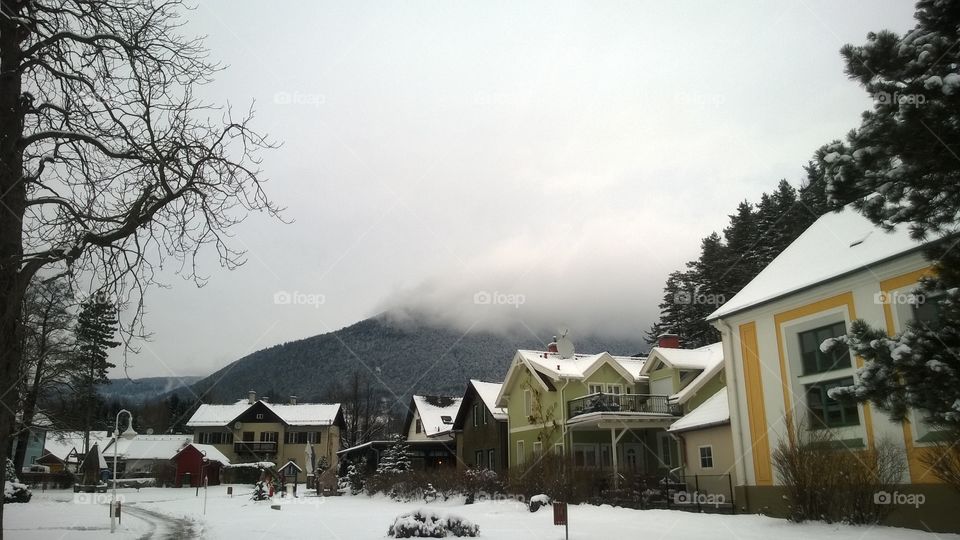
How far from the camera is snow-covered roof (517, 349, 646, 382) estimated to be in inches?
1362

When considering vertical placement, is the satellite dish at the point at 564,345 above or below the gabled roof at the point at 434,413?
above

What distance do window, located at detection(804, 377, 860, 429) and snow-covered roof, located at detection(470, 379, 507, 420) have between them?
945 inches

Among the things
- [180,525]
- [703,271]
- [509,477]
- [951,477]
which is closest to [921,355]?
[951,477]

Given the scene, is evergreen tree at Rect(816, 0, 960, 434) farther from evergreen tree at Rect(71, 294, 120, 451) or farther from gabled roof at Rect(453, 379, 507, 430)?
gabled roof at Rect(453, 379, 507, 430)

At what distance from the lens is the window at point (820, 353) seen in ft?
57.7

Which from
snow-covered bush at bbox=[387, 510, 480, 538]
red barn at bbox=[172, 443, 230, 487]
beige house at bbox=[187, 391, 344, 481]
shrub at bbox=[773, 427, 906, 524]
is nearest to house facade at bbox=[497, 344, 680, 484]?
snow-covered bush at bbox=[387, 510, 480, 538]

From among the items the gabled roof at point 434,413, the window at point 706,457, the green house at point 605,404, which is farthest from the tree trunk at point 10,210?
the gabled roof at point 434,413

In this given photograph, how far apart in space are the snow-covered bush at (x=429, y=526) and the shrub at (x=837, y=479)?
7322 mm

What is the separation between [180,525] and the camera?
68.8ft

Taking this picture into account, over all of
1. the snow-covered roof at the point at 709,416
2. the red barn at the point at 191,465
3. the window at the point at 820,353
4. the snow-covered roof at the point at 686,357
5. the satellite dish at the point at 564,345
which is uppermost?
the satellite dish at the point at 564,345

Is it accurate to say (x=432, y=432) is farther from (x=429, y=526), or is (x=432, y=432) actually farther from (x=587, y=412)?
(x=429, y=526)

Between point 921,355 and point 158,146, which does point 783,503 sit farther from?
point 158,146

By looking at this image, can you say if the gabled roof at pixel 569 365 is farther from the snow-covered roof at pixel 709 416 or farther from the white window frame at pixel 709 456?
the white window frame at pixel 709 456

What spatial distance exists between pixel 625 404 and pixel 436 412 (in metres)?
25.4
